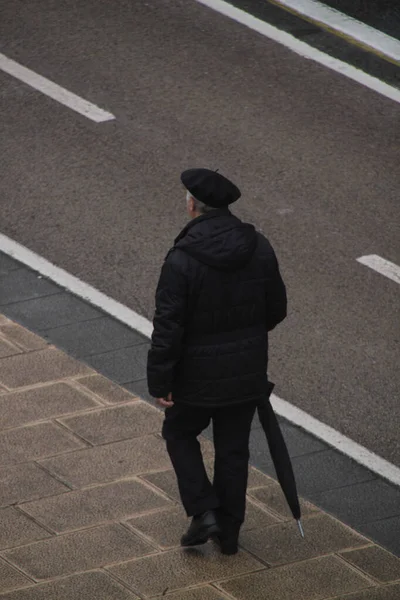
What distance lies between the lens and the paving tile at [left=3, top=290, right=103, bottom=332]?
8.43 meters

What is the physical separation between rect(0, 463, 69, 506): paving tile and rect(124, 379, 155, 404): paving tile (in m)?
0.97

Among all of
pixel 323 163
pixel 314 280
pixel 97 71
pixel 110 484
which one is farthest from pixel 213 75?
pixel 110 484

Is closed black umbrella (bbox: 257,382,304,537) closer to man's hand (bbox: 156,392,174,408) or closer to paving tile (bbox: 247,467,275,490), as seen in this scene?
man's hand (bbox: 156,392,174,408)

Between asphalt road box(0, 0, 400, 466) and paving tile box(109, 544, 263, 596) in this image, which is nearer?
paving tile box(109, 544, 263, 596)

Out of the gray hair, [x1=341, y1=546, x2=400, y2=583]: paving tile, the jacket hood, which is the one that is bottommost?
[x1=341, y1=546, x2=400, y2=583]: paving tile

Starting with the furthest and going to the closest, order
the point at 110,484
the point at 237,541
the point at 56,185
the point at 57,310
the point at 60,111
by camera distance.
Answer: the point at 60,111
the point at 56,185
the point at 57,310
the point at 110,484
the point at 237,541

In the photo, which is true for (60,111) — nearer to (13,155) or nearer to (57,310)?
(13,155)

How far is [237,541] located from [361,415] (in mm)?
1593

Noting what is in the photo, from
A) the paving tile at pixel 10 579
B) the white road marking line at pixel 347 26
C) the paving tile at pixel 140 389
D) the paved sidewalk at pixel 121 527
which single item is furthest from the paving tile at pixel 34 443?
the white road marking line at pixel 347 26

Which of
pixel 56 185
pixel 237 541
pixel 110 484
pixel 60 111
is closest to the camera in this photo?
pixel 237 541

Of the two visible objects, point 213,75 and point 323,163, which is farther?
point 213,75

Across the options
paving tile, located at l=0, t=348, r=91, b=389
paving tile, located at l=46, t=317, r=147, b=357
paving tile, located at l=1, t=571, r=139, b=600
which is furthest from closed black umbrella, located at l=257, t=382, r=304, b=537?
paving tile, located at l=46, t=317, r=147, b=357

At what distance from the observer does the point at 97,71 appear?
11984mm

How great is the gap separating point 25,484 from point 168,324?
4.88 ft
